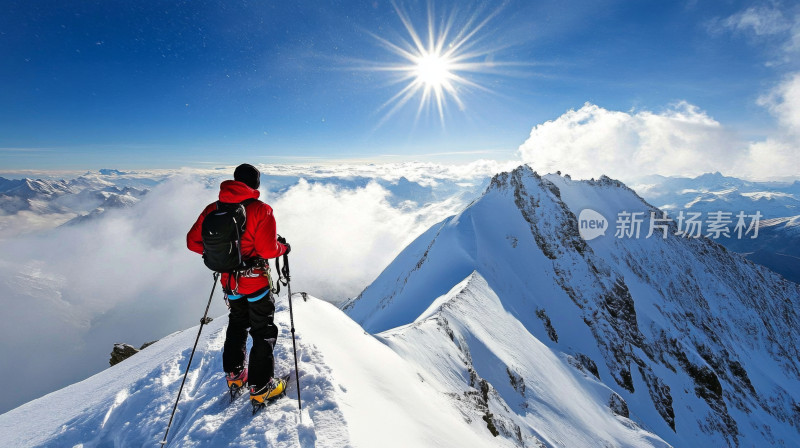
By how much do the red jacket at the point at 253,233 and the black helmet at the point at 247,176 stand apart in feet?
0.54

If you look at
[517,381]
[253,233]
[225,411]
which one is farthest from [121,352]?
[517,381]

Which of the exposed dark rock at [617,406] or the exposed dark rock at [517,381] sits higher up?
the exposed dark rock at [517,381]

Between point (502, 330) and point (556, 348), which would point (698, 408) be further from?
point (502, 330)

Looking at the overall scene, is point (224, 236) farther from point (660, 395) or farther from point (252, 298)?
point (660, 395)

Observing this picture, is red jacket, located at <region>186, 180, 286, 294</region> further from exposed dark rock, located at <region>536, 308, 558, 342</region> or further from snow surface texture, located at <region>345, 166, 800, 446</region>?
exposed dark rock, located at <region>536, 308, 558, 342</region>

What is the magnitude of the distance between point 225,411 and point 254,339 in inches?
53.3

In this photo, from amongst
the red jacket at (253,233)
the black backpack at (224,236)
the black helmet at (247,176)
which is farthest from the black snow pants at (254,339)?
the black helmet at (247,176)

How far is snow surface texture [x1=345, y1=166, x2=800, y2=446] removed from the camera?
27.1 meters

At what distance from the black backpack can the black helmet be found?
438mm

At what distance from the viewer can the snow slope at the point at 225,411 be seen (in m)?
5.41

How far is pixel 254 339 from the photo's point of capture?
609 cm

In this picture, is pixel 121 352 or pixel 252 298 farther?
pixel 121 352

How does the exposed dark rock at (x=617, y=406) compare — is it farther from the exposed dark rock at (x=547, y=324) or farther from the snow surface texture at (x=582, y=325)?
the exposed dark rock at (x=547, y=324)

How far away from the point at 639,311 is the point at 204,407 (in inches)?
3731
